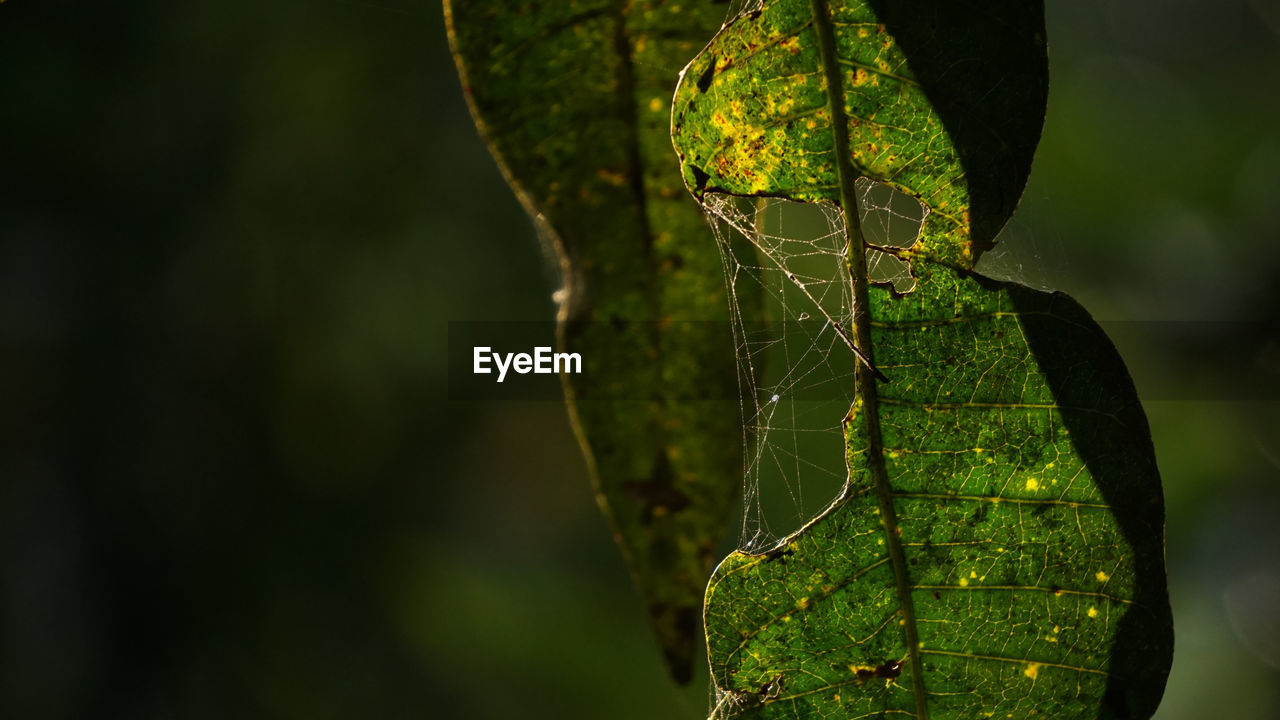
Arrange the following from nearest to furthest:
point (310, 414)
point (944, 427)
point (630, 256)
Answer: point (944, 427) → point (630, 256) → point (310, 414)

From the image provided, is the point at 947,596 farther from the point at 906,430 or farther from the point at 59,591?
the point at 59,591

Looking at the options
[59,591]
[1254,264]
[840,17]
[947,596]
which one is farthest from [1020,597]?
[59,591]

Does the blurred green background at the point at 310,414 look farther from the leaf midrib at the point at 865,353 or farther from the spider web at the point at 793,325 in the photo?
the leaf midrib at the point at 865,353

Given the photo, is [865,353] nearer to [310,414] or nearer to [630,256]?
[630,256]

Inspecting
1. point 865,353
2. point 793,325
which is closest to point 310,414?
point 793,325

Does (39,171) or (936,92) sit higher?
(39,171)

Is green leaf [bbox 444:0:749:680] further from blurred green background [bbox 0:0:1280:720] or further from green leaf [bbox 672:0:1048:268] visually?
blurred green background [bbox 0:0:1280:720]

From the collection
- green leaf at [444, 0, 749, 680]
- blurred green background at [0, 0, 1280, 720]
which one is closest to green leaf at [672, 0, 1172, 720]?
green leaf at [444, 0, 749, 680]
